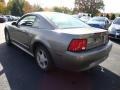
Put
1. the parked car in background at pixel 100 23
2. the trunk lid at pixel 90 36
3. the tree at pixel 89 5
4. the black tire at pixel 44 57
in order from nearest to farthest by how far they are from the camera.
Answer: the trunk lid at pixel 90 36 < the black tire at pixel 44 57 < the parked car in background at pixel 100 23 < the tree at pixel 89 5

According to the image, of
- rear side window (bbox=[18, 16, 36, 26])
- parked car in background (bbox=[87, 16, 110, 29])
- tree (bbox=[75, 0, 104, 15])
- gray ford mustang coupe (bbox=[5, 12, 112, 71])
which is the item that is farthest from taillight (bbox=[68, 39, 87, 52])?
tree (bbox=[75, 0, 104, 15])

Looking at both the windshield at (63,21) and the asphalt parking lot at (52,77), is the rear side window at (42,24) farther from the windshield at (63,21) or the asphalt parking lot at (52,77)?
the asphalt parking lot at (52,77)

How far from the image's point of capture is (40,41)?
15.4ft

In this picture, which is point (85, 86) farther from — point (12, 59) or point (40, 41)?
point (12, 59)

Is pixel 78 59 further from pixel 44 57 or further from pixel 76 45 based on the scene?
pixel 44 57

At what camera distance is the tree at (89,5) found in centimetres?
7325

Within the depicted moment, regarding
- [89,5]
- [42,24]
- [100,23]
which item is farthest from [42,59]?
[89,5]

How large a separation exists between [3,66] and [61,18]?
6.56 ft

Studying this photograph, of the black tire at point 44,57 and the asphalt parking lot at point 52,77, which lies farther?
the black tire at point 44,57

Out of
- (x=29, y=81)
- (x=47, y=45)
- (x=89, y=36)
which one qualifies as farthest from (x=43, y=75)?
(x=89, y=36)

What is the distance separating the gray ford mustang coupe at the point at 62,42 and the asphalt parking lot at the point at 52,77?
32 cm

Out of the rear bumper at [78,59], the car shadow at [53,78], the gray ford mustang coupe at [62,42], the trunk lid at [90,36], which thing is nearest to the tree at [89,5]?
the gray ford mustang coupe at [62,42]

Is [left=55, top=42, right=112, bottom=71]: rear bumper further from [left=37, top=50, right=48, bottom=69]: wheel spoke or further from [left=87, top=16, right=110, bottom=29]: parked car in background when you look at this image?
[left=87, top=16, right=110, bottom=29]: parked car in background

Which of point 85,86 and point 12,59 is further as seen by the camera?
point 12,59
